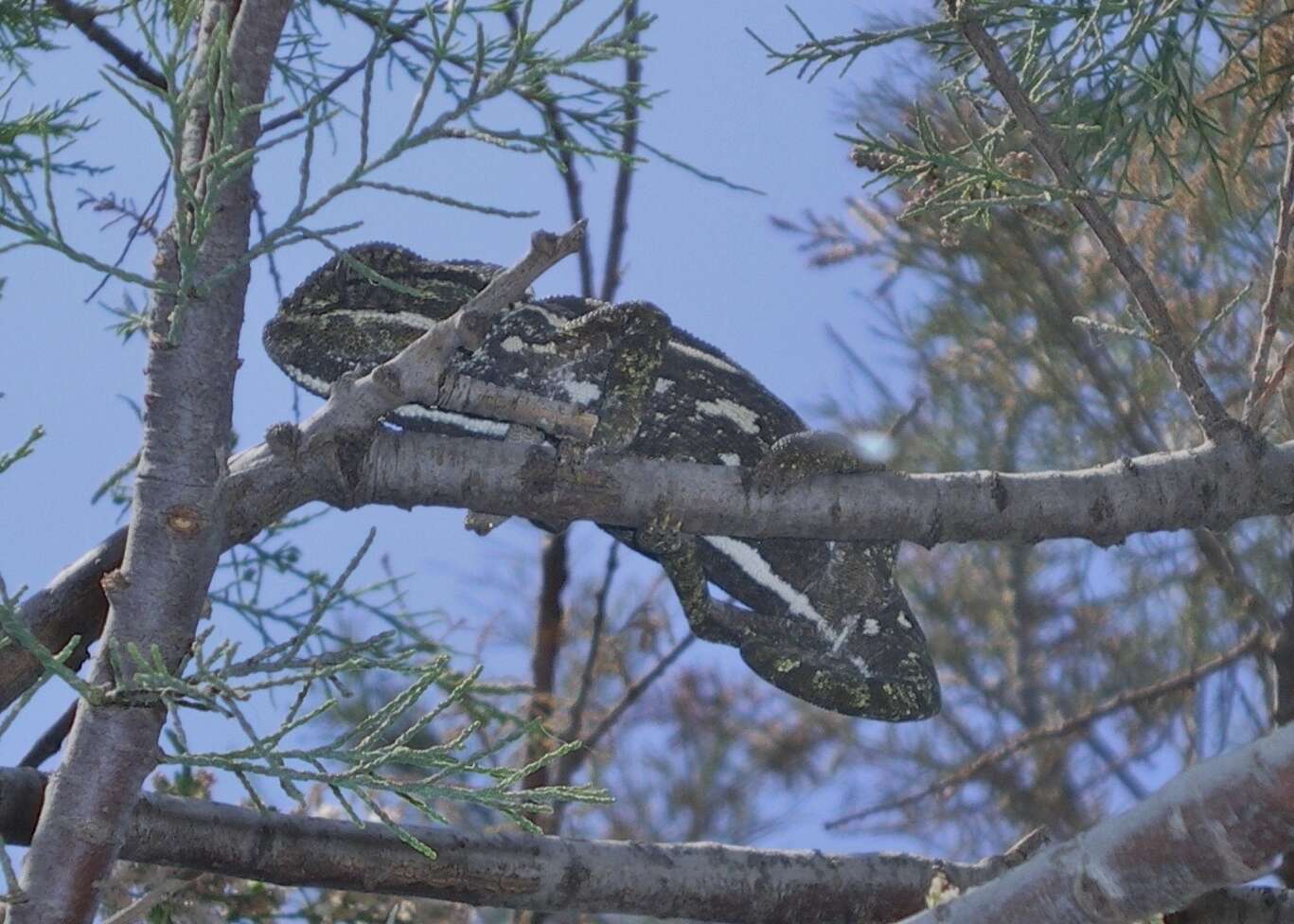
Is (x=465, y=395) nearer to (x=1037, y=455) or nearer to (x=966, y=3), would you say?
(x=966, y=3)

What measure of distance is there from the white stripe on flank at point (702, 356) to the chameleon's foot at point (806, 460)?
697 mm

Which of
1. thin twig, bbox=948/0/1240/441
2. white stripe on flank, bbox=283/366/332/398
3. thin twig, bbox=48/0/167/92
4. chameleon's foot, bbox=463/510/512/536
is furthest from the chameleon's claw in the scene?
thin twig, bbox=48/0/167/92

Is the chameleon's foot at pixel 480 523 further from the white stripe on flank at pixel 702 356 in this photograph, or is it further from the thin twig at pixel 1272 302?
the thin twig at pixel 1272 302

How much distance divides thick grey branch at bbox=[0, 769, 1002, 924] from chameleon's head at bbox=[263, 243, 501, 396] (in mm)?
1171

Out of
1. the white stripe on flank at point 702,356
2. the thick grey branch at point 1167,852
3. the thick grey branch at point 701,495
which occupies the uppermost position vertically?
the white stripe on flank at point 702,356

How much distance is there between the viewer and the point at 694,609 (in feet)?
14.6

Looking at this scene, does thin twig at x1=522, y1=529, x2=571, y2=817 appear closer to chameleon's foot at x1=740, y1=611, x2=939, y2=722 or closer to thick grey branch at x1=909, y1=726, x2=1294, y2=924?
chameleon's foot at x1=740, y1=611, x2=939, y2=722

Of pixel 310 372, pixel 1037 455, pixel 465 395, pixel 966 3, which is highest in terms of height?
pixel 1037 455

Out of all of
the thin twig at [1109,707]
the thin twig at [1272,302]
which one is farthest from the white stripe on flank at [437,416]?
the thin twig at [1109,707]

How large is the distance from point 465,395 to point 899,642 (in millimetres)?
2006

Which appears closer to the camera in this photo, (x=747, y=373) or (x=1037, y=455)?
(x=747, y=373)

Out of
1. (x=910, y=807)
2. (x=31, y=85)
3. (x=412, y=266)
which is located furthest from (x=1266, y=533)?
(x=31, y=85)

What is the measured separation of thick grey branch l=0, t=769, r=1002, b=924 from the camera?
10.7 feet

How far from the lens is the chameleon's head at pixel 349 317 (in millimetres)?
3877
